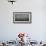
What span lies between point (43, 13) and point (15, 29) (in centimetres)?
117

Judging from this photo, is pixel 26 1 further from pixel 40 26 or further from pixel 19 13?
pixel 40 26

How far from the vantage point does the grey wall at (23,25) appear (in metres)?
4.68

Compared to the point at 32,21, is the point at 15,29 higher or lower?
lower

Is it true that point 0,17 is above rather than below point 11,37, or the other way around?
above

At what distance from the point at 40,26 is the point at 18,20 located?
82 cm

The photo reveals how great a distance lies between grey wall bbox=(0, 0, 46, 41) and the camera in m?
4.68

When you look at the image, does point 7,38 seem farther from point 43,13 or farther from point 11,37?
point 43,13

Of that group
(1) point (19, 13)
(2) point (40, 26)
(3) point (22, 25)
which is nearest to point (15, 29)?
(3) point (22, 25)

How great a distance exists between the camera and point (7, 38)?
15.4 ft

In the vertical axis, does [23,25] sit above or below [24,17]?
below

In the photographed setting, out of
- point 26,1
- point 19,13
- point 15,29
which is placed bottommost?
point 15,29

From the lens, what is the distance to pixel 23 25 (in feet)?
15.5

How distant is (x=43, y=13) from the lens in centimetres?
471

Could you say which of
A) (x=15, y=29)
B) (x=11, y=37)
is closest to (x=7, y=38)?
(x=11, y=37)
